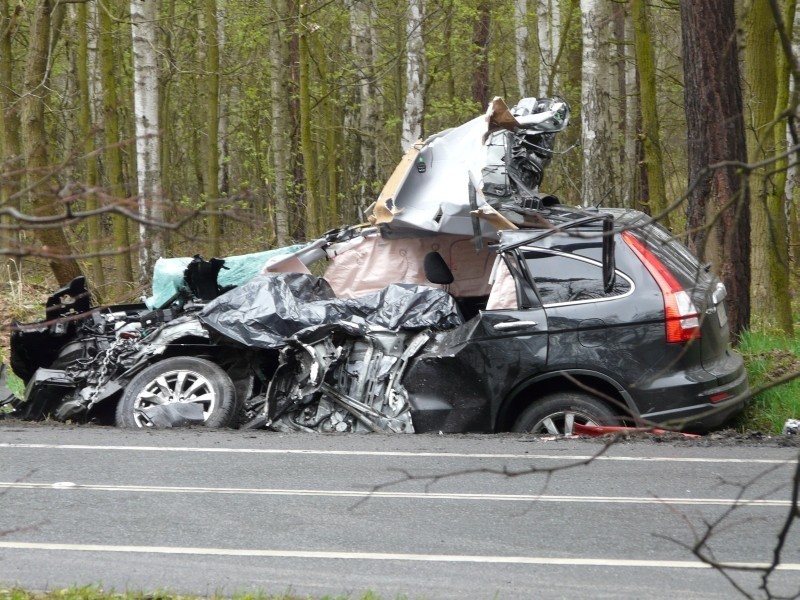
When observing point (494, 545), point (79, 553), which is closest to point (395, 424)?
point (494, 545)

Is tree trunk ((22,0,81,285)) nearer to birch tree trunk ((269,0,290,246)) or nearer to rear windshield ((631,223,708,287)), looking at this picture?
birch tree trunk ((269,0,290,246))

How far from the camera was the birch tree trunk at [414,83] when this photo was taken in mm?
16625

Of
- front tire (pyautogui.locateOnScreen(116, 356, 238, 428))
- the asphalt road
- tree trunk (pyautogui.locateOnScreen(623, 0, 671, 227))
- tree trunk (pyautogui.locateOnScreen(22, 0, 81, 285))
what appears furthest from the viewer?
tree trunk (pyautogui.locateOnScreen(22, 0, 81, 285))

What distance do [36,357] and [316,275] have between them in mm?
2702

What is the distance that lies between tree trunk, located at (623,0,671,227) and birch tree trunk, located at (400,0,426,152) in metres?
3.86

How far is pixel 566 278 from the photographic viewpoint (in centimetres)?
750

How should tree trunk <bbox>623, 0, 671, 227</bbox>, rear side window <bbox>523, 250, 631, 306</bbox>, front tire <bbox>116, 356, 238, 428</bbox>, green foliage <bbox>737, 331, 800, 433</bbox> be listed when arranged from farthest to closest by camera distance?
tree trunk <bbox>623, 0, 671, 227</bbox>, green foliage <bbox>737, 331, 800, 433</bbox>, front tire <bbox>116, 356, 238, 428</bbox>, rear side window <bbox>523, 250, 631, 306</bbox>

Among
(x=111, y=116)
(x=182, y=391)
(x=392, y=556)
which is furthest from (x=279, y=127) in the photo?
(x=392, y=556)

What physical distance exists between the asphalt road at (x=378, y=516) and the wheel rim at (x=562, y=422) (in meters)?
0.18

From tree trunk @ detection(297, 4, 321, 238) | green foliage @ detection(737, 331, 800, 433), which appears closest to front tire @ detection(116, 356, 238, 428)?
Result: green foliage @ detection(737, 331, 800, 433)

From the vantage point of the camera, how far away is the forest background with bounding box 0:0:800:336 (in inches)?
121

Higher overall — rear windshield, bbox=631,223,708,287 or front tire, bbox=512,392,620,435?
rear windshield, bbox=631,223,708,287

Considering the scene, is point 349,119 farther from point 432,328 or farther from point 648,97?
point 432,328

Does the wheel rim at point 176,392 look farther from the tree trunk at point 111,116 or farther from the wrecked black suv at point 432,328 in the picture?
the tree trunk at point 111,116
